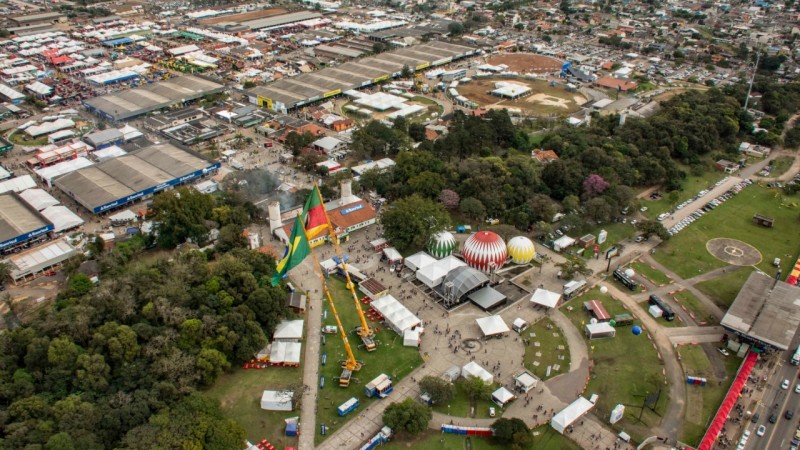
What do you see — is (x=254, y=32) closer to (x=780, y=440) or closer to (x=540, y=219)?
(x=540, y=219)

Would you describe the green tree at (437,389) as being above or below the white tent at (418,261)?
below

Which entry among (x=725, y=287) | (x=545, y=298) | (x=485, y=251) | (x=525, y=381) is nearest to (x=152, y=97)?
(x=485, y=251)

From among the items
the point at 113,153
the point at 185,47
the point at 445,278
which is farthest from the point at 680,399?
the point at 185,47

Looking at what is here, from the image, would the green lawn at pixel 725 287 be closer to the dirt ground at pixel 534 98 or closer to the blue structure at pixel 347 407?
the blue structure at pixel 347 407

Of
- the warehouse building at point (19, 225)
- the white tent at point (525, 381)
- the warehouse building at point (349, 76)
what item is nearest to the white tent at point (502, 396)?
the white tent at point (525, 381)

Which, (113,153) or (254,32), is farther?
(254,32)

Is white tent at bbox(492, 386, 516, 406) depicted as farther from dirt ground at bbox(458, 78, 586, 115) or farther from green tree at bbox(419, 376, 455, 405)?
dirt ground at bbox(458, 78, 586, 115)
